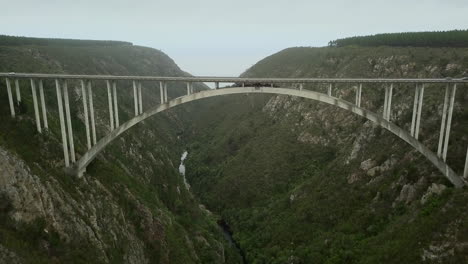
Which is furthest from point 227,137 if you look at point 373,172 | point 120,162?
point 373,172

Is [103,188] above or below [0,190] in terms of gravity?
below

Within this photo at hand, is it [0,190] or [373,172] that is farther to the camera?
[373,172]

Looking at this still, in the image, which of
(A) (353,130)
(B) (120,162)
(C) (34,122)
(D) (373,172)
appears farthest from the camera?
(A) (353,130)

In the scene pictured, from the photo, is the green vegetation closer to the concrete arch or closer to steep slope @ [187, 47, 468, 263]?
steep slope @ [187, 47, 468, 263]

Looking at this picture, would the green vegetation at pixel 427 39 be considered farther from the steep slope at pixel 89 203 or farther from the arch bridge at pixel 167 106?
the steep slope at pixel 89 203

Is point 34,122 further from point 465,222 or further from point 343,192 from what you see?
point 465,222

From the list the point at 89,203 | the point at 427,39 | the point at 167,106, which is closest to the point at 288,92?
the point at 167,106
